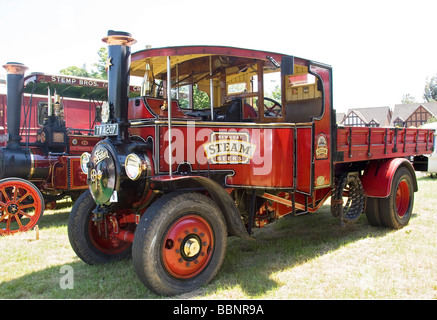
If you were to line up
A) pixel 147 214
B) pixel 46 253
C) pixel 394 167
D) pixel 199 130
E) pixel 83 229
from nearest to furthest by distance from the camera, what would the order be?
pixel 147 214, pixel 199 130, pixel 83 229, pixel 46 253, pixel 394 167

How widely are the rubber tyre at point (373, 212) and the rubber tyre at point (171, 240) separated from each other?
3030 millimetres

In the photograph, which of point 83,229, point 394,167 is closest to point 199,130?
point 83,229

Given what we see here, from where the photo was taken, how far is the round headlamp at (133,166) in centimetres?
314

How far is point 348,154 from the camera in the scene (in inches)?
185

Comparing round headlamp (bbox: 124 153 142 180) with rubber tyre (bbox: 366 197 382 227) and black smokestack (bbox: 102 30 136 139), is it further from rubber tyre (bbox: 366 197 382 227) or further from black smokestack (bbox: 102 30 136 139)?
rubber tyre (bbox: 366 197 382 227)

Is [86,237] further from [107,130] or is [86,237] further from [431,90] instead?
[431,90]

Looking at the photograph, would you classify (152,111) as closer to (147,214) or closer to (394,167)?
(147,214)

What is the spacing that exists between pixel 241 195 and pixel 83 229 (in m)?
1.66

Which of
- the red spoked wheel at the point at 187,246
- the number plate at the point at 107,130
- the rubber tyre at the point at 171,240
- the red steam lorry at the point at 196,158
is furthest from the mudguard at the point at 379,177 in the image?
the number plate at the point at 107,130

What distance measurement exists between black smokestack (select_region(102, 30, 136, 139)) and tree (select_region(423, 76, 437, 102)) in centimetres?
7560

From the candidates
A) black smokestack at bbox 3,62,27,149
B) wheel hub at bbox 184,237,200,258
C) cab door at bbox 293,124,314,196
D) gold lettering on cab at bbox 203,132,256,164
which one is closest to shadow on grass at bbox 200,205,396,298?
wheel hub at bbox 184,237,200,258

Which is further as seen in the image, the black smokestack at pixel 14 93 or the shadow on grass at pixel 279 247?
the black smokestack at pixel 14 93

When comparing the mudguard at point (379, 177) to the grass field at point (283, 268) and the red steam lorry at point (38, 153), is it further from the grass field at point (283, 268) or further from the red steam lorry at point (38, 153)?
the red steam lorry at point (38, 153)

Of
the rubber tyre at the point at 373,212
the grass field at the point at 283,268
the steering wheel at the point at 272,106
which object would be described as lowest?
the grass field at the point at 283,268
